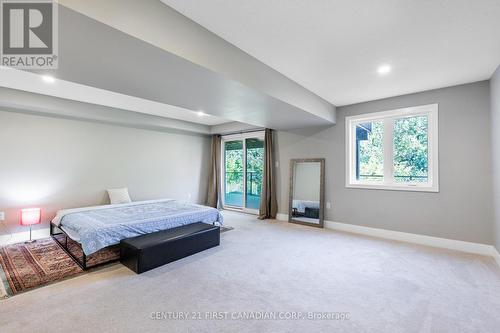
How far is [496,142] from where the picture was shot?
305cm

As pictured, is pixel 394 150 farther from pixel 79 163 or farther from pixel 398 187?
pixel 79 163

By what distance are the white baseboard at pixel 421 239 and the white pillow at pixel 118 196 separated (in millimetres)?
4502

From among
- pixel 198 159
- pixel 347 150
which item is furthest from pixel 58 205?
pixel 347 150

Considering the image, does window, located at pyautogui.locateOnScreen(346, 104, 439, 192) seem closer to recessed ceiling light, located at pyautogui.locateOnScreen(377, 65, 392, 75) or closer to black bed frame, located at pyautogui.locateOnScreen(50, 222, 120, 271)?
recessed ceiling light, located at pyautogui.locateOnScreen(377, 65, 392, 75)

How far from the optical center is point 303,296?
2281 mm

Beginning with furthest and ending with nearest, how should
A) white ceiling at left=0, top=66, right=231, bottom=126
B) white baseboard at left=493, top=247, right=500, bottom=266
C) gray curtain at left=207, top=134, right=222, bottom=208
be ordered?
gray curtain at left=207, top=134, right=222, bottom=208 < white ceiling at left=0, top=66, right=231, bottom=126 < white baseboard at left=493, top=247, right=500, bottom=266

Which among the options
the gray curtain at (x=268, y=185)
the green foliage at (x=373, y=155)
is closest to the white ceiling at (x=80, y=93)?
the gray curtain at (x=268, y=185)

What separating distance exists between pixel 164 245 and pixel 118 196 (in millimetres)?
2725

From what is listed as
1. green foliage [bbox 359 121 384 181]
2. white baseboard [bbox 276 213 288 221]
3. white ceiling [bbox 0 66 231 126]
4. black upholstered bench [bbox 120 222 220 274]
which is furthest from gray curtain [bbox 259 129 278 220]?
black upholstered bench [bbox 120 222 220 274]

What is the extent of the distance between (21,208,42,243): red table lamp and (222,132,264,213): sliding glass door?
435 centimetres

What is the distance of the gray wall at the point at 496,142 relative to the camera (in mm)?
2922

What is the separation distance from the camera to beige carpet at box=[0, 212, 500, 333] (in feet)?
6.14

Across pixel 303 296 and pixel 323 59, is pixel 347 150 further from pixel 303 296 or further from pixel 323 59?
pixel 303 296

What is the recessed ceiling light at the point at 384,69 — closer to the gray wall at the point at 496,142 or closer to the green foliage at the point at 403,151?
the gray wall at the point at 496,142
